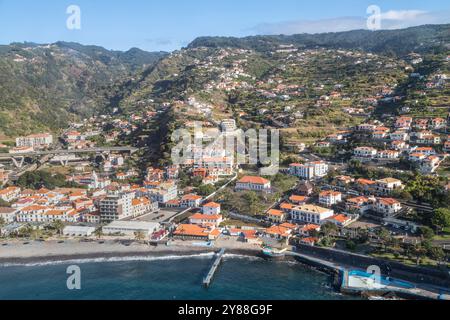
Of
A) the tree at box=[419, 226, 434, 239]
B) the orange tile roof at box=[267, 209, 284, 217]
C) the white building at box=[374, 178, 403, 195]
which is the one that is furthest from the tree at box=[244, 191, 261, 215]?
the tree at box=[419, 226, 434, 239]

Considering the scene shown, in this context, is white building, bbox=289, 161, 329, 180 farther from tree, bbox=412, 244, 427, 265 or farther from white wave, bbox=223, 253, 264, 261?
tree, bbox=412, 244, 427, 265

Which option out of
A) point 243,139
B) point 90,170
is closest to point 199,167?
point 243,139

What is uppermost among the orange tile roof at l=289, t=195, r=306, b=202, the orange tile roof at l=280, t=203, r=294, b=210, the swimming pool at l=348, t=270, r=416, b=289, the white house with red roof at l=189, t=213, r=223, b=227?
the orange tile roof at l=289, t=195, r=306, b=202

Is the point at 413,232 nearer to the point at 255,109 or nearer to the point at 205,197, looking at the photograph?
the point at 205,197

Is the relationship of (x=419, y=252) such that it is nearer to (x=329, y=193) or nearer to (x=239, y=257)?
(x=329, y=193)

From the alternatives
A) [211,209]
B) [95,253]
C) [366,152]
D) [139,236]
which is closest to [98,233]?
[95,253]

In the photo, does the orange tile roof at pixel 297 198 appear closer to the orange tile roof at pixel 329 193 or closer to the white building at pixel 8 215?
the orange tile roof at pixel 329 193

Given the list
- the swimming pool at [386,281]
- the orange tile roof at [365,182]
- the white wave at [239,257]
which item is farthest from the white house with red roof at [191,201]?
the swimming pool at [386,281]
